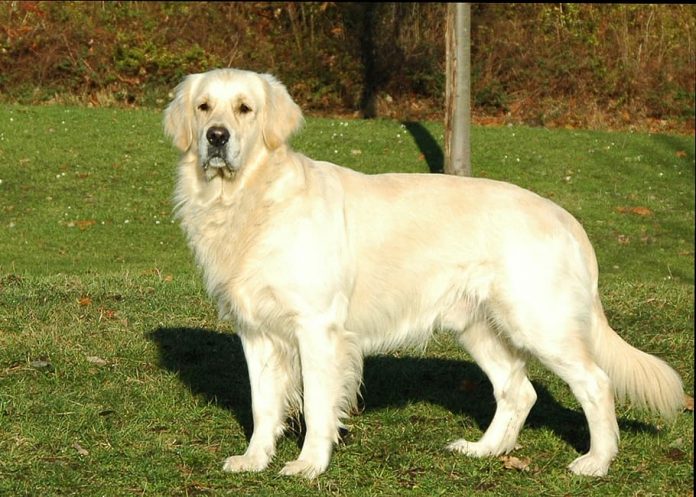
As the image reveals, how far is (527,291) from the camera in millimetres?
5043

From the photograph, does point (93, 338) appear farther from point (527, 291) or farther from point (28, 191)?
point (28, 191)

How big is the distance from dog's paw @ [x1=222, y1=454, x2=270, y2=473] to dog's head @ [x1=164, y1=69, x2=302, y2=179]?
1.38 meters

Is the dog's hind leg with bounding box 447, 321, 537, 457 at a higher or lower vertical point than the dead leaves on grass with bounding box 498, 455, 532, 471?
higher

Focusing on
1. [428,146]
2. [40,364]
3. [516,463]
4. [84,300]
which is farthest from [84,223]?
[516,463]

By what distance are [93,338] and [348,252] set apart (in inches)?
101

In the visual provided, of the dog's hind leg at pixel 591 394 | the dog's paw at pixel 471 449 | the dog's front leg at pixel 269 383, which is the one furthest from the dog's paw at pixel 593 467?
the dog's front leg at pixel 269 383

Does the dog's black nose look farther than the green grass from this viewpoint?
Yes

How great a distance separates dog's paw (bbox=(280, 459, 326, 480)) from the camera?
4980mm

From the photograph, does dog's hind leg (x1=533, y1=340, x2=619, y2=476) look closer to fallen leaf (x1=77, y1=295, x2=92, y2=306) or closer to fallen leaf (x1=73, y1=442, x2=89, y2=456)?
fallen leaf (x1=73, y1=442, x2=89, y2=456)

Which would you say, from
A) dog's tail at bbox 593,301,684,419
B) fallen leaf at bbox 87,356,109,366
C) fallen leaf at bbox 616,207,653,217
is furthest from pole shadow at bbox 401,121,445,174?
dog's tail at bbox 593,301,684,419

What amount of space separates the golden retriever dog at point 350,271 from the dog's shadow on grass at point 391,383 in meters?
0.55

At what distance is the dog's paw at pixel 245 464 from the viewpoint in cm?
508

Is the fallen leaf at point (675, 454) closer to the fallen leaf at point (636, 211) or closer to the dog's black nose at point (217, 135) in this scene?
the dog's black nose at point (217, 135)

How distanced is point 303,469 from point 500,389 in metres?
1.24
